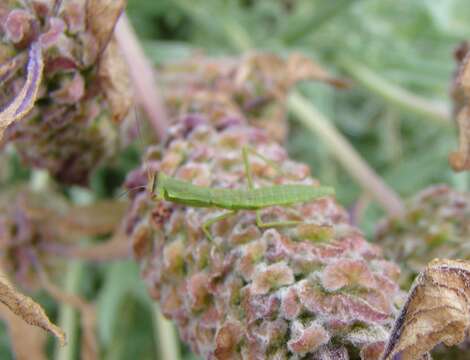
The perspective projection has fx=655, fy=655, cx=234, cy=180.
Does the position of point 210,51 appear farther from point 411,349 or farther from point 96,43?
point 411,349

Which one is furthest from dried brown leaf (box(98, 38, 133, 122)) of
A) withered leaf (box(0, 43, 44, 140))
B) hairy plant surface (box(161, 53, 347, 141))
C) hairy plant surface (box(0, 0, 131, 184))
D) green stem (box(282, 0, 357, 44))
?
green stem (box(282, 0, 357, 44))

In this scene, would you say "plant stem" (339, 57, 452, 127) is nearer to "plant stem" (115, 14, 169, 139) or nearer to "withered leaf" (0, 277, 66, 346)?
"plant stem" (115, 14, 169, 139)

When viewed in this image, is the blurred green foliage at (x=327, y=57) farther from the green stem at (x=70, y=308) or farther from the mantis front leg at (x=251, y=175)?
the mantis front leg at (x=251, y=175)

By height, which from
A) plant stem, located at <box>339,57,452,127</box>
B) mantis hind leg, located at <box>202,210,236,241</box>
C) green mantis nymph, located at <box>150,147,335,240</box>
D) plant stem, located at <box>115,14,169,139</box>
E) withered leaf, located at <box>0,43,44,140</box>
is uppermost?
withered leaf, located at <box>0,43,44,140</box>

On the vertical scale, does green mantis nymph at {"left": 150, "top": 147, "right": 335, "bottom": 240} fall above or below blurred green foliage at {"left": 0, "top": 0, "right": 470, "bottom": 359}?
above

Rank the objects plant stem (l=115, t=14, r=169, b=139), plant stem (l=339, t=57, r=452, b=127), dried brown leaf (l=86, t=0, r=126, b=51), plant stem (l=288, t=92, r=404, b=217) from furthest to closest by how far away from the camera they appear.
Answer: plant stem (l=339, t=57, r=452, b=127), plant stem (l=288, t=92, r=404, b=217), plant stem (l=115, t=14, r=169, b=139), dried brown leaf (l=86, t=0, r=126, b=51)

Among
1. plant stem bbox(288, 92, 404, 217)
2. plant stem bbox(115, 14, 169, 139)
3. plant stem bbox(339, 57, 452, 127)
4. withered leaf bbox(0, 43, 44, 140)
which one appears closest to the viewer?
withered leaf bbox(0, 43, 44, 140)

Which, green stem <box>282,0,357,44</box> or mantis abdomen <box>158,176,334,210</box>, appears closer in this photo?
mantis abdomen <box>158,176,334,210</box>
